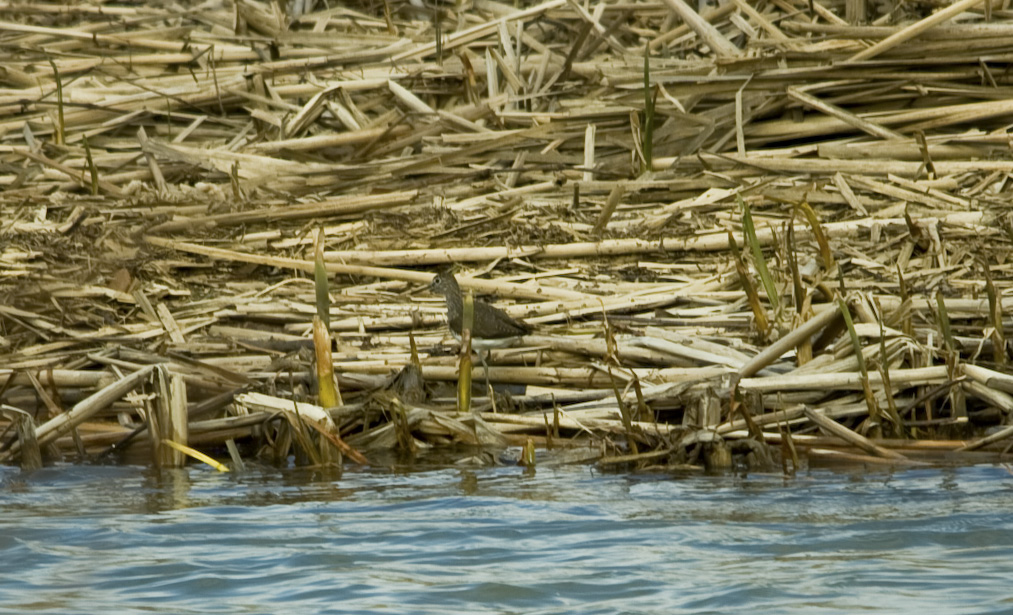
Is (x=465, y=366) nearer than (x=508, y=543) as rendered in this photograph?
No

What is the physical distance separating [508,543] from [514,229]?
3.91m

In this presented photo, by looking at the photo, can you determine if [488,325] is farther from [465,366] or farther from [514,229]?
[514,229]

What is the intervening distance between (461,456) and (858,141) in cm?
453

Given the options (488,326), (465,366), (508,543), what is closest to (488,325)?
(488,326)

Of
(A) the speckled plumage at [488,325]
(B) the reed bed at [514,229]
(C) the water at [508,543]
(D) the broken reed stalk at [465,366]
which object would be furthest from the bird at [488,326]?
(C) the water at [508,543]

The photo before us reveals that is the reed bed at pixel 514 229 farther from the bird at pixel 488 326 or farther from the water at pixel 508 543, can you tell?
the water at pixel 508 543

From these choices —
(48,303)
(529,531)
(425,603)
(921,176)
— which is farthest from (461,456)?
(921,176)

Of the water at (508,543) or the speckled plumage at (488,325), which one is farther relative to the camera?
the speckled plumage at (488,325)

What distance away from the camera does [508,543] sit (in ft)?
17.8

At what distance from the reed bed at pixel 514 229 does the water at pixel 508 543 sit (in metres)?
0.29

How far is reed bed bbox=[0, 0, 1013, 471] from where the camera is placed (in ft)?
21.4

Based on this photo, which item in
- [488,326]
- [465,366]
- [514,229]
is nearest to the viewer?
[465,366]

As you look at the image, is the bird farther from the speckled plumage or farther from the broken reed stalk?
the broken reed stalk

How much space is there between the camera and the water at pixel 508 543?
4809mm
